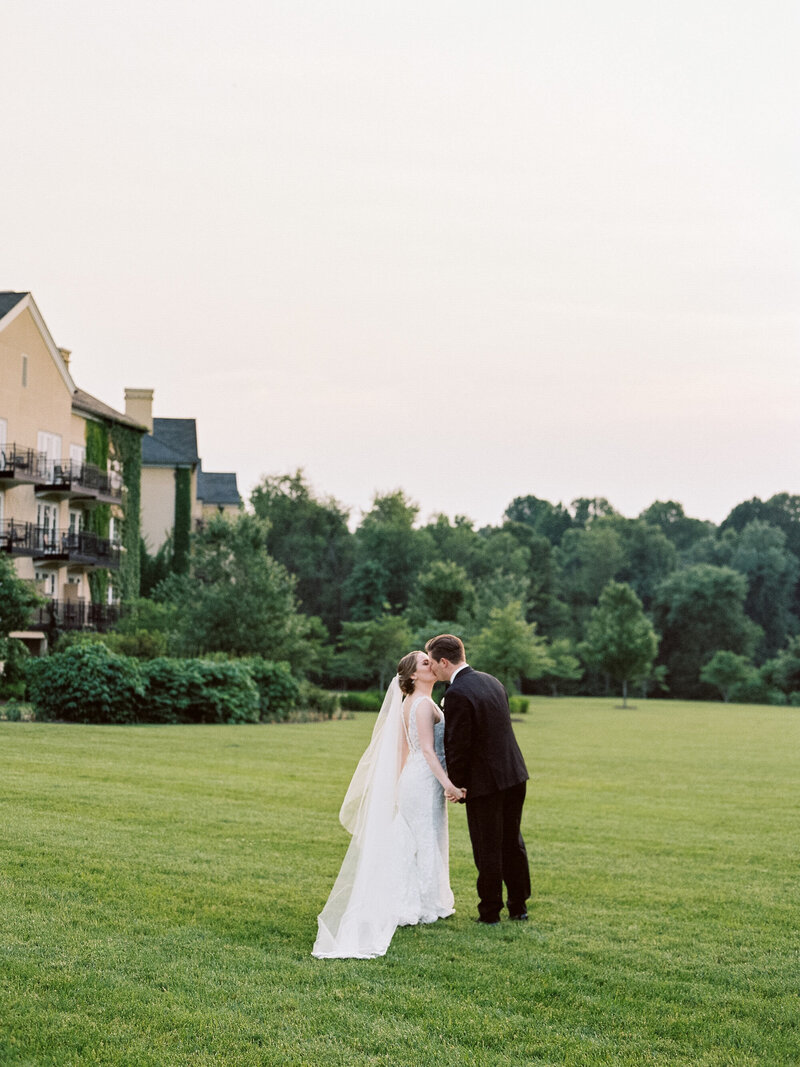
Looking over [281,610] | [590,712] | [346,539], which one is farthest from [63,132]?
[346,539]

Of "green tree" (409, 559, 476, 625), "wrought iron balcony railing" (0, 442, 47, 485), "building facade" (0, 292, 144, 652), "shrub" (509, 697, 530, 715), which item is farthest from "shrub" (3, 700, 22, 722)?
"green tree" (409, 559, 476, 625)

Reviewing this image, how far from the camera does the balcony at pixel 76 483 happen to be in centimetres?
4528

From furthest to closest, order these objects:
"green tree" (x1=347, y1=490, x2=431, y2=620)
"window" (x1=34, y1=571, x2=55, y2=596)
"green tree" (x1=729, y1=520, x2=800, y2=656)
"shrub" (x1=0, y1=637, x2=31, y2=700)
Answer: "green tree" (x1=729, y1=520, x2=800, y2=656)
"green tree" (x1=347, y1=490, x2=431, y2=620)
"window" (x1=34, y1=571, x2=55, y2=596)
"shrub" (x1=0, y1=637, x2=31, y2=700)

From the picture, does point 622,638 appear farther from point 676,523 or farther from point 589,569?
point 676,523

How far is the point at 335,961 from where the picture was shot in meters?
7.70

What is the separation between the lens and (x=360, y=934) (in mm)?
8133

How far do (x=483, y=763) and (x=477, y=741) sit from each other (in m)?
0.18

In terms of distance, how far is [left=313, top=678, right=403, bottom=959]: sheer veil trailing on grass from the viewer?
8062 millimetres

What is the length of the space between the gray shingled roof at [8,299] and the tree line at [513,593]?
1146cm

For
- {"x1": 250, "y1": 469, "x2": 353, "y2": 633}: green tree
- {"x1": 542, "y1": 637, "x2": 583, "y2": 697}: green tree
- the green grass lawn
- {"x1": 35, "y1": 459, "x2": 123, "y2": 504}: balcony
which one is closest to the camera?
the green grass lawn

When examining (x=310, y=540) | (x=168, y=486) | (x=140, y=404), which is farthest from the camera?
(x=310, y=540)

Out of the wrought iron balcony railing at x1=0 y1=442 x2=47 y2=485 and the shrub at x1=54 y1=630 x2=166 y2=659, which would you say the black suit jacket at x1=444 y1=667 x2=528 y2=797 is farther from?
the wrought iron balcony railing at x1=0 y1=442 x2=47 y2=485

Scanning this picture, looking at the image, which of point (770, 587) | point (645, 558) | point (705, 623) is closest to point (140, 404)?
point (705, 623)

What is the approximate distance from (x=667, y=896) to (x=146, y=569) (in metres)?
50.4
